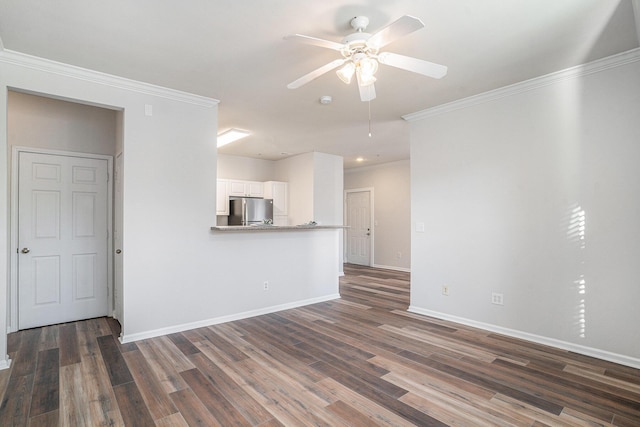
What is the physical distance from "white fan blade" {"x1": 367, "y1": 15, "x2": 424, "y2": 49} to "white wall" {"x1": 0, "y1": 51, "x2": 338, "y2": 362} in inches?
91.7

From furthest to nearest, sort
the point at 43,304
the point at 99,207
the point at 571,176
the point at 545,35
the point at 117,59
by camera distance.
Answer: the point at 99,207
the point at 43,304
the point at 571,176
the point at 117,59
the point at 545,35

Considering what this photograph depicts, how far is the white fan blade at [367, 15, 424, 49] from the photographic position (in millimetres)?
1813

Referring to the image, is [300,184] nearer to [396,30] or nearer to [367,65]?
[367,65]

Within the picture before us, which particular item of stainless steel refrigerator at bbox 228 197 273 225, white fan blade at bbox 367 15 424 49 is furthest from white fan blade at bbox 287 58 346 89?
stainless steel refrigerator at bbox 228 197 273 225

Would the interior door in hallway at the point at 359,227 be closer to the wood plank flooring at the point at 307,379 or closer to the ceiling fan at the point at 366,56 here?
the wood plank flooring at the point at 307,379

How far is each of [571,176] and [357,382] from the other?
267cm

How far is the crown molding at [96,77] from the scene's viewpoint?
2.77m

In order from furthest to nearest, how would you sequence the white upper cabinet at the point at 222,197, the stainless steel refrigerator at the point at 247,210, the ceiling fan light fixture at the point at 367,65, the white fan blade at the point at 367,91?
the white upper cabinet at the point at 222,197
the stainless steel refrigerator at the point at 247,210
the white fan blade at the point at 367,91
the ceiling fan light fixture at the point at 367,65

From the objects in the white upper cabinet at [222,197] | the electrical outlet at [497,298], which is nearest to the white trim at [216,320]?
the electrical outlet at [497,298]

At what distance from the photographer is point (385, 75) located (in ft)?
10.3

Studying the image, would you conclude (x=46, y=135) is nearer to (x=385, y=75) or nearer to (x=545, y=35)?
(x=385, y=75)

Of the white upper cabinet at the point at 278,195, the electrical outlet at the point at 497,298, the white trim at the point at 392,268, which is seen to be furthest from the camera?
the white trim at the point at 392,268

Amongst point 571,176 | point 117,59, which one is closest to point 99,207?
point 117,59

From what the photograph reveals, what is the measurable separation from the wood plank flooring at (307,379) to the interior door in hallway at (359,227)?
4.86 m
